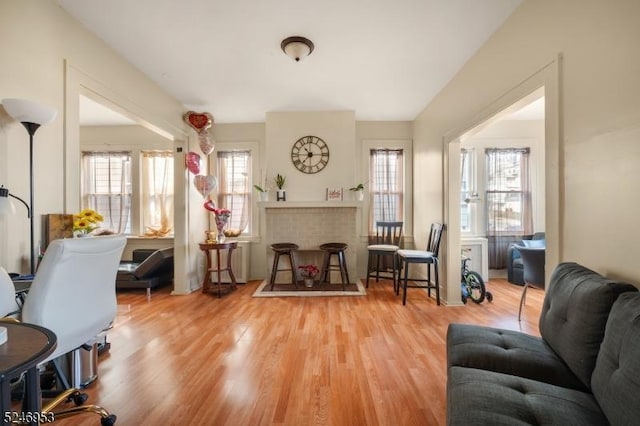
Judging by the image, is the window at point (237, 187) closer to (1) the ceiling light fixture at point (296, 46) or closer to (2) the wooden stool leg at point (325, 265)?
(2) the wooden stool leg at point (325, 265)

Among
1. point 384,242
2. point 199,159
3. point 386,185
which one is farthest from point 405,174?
point 199,159

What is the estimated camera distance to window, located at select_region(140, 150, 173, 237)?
518 centimetres

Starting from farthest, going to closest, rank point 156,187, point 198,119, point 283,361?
point 156,187 < point 198,119 < point 283,361

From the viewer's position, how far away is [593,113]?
152cm

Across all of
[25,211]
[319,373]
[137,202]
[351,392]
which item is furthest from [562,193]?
[137,202]

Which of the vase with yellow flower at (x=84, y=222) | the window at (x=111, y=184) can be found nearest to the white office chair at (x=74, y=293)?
the vase with yellow flower at (x=84, y=222)

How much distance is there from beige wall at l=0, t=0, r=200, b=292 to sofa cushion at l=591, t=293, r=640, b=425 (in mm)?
3068

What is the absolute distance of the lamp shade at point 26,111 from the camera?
5.48ft

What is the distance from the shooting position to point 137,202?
17.0 ft

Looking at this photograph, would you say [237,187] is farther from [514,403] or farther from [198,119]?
[514,403]

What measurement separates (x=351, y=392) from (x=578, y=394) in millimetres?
1135

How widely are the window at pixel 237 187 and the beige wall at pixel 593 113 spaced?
397 centimetres

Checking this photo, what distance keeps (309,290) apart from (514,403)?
10.7 ft

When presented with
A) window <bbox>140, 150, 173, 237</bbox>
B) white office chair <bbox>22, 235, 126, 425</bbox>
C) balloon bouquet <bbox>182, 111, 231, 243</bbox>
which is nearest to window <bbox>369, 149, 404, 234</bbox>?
balloon bouquet <bbox>182, 111, 231, 243</bbox>
